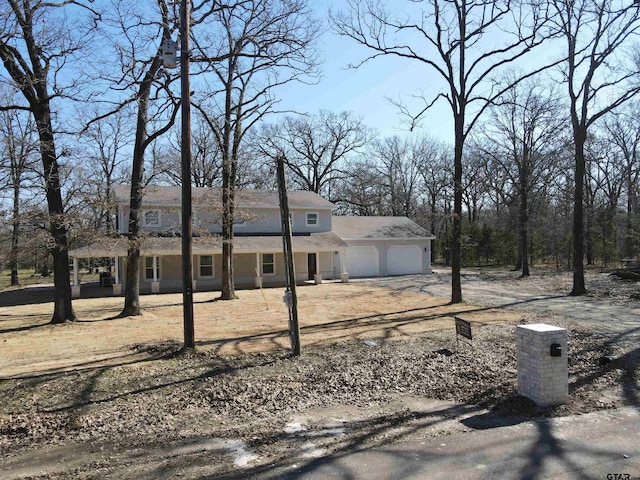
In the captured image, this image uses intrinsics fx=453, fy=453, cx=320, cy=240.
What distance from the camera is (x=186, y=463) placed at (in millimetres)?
4531

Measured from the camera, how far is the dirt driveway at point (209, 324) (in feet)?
31.4

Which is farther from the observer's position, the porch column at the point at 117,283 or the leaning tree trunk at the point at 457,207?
the porch column at the point at 117,283

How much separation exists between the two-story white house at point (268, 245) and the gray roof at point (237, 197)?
0.17 feet

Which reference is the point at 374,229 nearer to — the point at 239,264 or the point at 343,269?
the point at 343,269

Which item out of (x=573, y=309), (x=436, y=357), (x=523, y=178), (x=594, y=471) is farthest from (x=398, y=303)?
(x=523, y=178)

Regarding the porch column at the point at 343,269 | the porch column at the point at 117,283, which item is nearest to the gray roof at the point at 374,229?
the porch column at the point at 343,269

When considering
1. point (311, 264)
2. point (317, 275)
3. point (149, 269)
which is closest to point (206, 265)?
point (149, 269)

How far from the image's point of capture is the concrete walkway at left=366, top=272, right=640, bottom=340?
1162 centimetres

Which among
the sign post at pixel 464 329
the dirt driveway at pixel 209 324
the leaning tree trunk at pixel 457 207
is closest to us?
the sign post at pixel 464 329

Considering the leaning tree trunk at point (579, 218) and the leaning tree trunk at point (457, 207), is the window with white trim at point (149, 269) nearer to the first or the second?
the leaning tree trunk at point (457, 207)

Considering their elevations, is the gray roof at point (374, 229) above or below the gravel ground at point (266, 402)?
above

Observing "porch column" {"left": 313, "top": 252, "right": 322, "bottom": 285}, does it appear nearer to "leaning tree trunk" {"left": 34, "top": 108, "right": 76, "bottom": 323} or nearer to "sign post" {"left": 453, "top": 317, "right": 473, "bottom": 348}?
"leaning tree trunk" {"left": 34, "top": 108, "right": 76, "bottom": 323}

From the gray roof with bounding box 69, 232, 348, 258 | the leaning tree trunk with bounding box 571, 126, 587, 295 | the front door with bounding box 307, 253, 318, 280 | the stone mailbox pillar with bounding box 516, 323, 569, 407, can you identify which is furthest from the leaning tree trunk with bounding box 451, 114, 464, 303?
the front door with bounding box 307, 253, 318, 280

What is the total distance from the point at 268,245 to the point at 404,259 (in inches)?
446
